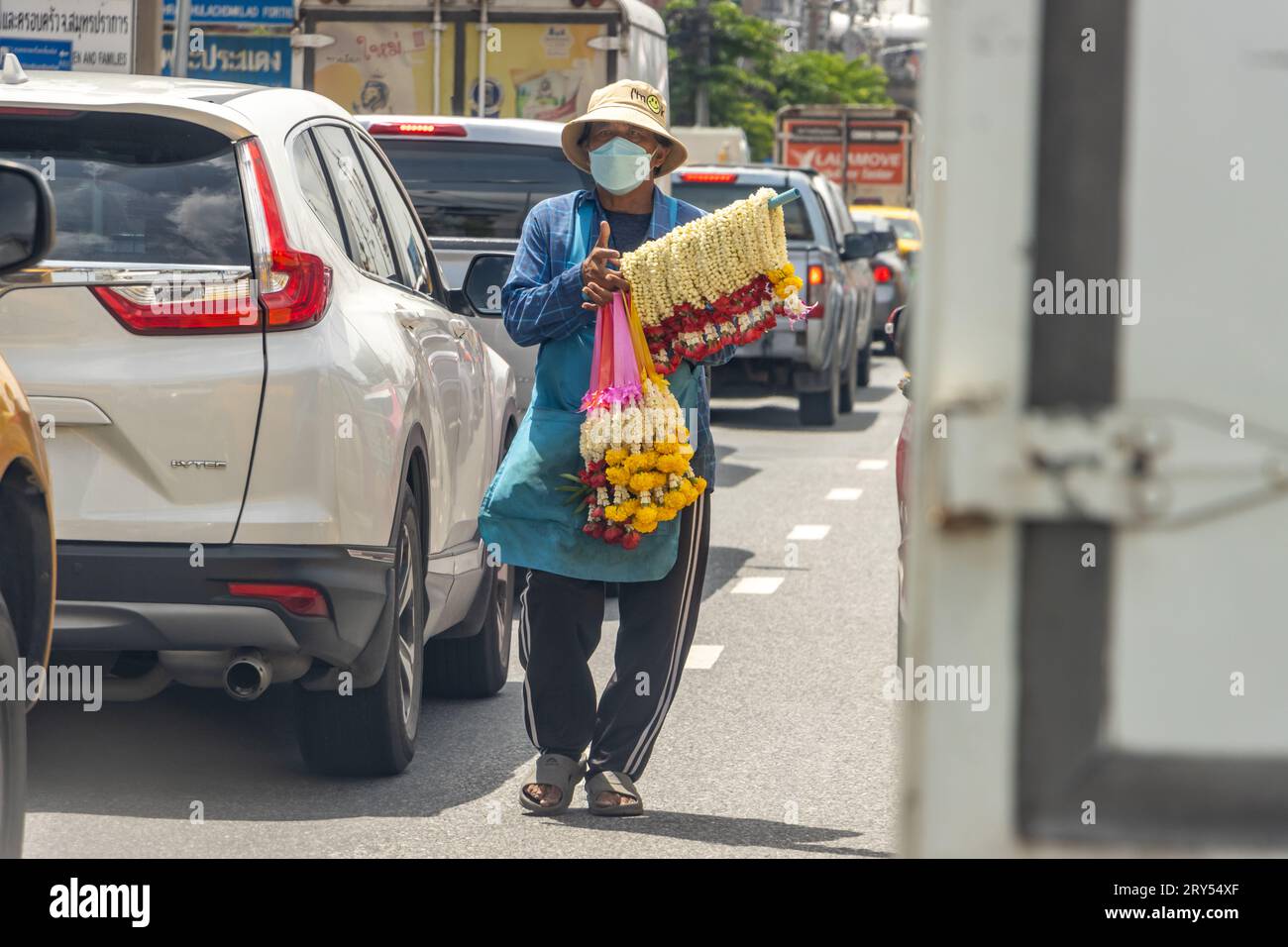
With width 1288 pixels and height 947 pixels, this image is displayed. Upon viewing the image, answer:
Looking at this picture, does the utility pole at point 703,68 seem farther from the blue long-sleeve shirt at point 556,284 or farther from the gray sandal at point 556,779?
the gray sandal at point 556,779

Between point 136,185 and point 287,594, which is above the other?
point 136,185

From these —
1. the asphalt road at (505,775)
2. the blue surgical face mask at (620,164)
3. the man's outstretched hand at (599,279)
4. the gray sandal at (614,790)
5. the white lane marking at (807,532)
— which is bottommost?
the white lane marking at (807,532)

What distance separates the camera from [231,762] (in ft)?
21.5

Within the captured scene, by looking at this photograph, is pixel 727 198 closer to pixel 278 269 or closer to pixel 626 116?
pixel 626 116

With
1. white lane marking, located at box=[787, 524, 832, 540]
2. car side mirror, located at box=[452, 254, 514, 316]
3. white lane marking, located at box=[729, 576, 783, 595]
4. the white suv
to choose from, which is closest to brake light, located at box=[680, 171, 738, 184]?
white lane marking, located at box=[787, 524, 832, 540]

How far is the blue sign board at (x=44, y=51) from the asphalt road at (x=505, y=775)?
7412 millimetres

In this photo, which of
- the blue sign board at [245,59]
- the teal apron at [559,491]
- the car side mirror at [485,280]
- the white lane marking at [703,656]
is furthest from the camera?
the blue sign board at [245,59]

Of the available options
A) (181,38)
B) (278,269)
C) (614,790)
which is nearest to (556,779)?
(614,790)

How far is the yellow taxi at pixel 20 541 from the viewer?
14.5ft

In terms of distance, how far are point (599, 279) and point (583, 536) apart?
0.68 meters

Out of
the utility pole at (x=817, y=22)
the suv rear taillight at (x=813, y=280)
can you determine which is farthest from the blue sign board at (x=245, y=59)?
the utility pole at (x=817, y=22)

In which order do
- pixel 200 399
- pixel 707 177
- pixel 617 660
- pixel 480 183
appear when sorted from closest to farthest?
pixel 200 399 → pixel 617 660 → pixel 480 183 → pixel 707 177
